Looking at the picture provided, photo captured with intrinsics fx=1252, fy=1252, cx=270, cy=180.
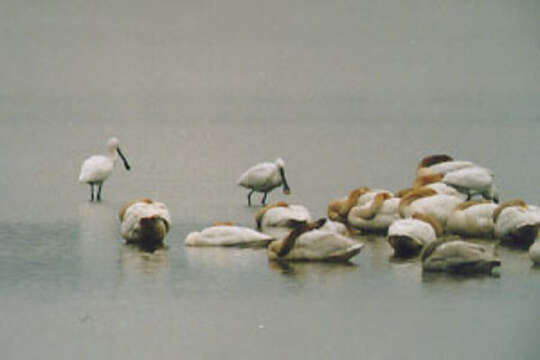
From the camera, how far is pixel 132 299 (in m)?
6.64

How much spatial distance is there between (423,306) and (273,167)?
4492 mm

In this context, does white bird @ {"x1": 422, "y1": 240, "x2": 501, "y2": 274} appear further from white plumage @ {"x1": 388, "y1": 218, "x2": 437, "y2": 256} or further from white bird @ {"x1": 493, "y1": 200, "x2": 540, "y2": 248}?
white bird @ {"x1": 493, "y1": 200, "x2": 540, "y2": 248}

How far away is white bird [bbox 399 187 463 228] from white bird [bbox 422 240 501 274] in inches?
57.4

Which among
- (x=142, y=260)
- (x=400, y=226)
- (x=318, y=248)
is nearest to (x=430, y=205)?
(x=400, y=226)

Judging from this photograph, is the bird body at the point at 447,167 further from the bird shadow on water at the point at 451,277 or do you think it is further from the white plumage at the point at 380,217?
the bird shadow on water at the point at 451,277

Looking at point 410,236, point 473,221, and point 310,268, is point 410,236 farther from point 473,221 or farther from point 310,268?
point 473,221

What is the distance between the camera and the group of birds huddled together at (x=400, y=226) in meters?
7.46

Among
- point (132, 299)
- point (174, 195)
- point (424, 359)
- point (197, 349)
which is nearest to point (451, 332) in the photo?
point (424, 359)

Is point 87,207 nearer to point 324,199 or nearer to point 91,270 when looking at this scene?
point 324,199

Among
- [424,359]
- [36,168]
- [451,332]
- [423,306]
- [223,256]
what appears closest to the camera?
[424,359]

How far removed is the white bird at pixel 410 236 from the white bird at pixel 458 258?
1.70ft

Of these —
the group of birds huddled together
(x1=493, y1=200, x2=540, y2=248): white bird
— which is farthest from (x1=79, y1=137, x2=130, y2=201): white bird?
(x1=493, y1=200, x2=540, y2=248): white bird

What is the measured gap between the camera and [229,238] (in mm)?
8289

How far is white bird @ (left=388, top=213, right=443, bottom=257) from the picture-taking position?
7965 mm
